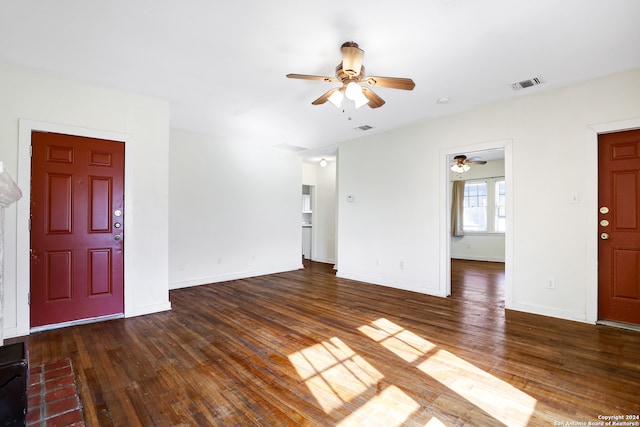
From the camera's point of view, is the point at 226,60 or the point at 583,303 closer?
the point at 226,60

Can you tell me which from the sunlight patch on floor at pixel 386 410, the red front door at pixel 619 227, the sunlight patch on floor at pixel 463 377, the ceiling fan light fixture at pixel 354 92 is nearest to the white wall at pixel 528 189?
the red front door at pixel 619 227

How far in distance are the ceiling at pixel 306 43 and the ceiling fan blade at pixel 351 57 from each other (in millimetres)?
→ 76

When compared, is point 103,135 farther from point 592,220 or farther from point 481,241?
point 481,241

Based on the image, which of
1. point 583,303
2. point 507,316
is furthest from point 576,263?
point 507,316

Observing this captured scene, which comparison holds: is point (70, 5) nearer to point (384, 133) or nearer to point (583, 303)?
point (384, 133)

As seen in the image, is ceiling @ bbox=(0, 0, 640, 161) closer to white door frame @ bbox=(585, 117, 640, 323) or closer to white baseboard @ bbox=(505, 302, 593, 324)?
white door frame @ bbox=(585, 117, 640, 323)

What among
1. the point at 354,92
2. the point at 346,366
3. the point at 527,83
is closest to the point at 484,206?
the point at 527,83

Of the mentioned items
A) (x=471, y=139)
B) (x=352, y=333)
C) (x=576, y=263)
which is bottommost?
(x=352, y=333)

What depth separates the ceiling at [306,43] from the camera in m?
2.21

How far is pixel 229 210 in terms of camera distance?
5.70 meters

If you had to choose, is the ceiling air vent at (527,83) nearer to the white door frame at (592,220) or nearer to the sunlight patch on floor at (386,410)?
the white door frame at (592,220)

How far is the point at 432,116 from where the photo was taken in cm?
454

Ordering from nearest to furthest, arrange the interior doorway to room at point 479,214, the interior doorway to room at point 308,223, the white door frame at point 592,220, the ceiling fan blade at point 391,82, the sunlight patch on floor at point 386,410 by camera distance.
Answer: the sunlight patch on floor at point 386,410 < the ceiling fan blade at point 391,82 < the white door frame at point 592,220 < the interior doorway to room at point 479,214 < the interior doorway to room at point 308,223

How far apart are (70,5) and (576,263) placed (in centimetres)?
533
